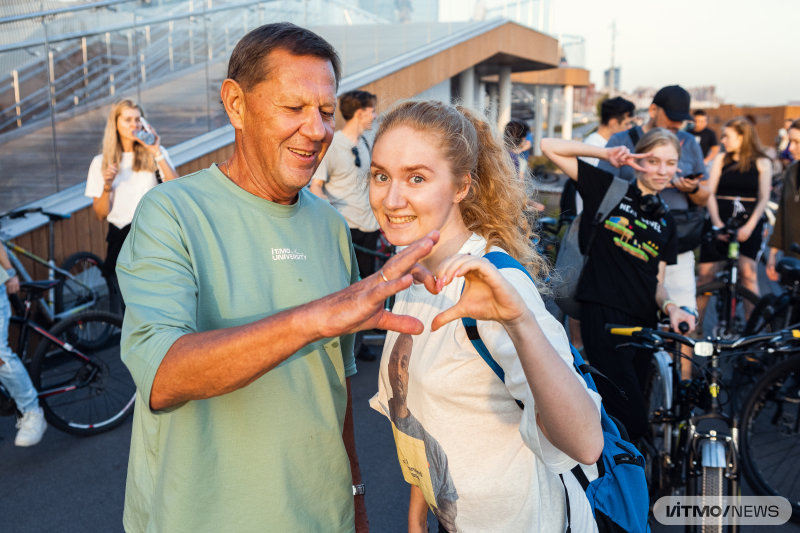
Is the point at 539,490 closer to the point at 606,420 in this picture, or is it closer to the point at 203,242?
the point at 606,420

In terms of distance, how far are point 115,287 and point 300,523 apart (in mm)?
5540

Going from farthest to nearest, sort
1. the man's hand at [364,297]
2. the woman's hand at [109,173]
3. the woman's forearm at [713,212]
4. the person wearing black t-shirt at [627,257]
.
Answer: the woman's forearm at [713,212]
the woman's hand at [109,173]
the person wearing black t-shirt at [627,257]
the man's hand at [364,297]

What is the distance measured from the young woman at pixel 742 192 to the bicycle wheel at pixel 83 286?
20.7 ft

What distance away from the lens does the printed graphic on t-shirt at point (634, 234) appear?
11.5 ft

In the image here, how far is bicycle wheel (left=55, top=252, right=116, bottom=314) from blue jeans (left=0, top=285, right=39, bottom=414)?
1.73 metres

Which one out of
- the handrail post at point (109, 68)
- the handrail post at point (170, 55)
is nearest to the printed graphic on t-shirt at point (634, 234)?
the handrail post at point (109, 68)

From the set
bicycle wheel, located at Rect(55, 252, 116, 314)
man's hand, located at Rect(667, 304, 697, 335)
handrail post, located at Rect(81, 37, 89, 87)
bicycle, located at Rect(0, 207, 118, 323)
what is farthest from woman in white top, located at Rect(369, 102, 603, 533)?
handrail post, located at Rect(81, 37, 89, 87)

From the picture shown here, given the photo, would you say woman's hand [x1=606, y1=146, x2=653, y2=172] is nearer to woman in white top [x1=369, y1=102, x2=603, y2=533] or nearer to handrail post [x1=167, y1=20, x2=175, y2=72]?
woman in white top [x1=369, y1=102, x2=603, y2=533]

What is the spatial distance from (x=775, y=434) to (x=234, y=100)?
3.87 meters

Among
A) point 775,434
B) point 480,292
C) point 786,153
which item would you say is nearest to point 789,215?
point 775,434

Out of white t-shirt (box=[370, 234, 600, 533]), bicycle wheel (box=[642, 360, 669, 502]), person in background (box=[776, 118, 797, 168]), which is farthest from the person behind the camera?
person in background (box=[776, 118, 797, 168])

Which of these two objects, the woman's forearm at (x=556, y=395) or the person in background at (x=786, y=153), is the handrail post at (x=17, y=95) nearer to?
the woman's forearm at (x=556, y=395)

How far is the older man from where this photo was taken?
1.22 metres

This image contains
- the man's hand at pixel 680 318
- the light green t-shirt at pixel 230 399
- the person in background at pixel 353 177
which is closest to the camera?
the light green t-shirt at pixel 230 399
